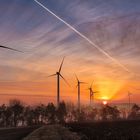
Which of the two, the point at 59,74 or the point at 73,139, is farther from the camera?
the point at 59,74

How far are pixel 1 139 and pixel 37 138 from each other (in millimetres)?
7218

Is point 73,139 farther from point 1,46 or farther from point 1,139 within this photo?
point 1,46

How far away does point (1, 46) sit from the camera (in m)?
71.4

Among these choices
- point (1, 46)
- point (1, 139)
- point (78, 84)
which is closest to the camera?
point (1, 139)

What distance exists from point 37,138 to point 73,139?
5.71 m

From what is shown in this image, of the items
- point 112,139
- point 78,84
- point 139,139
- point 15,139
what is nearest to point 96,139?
point 112,139

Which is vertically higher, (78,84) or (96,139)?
(78,84)

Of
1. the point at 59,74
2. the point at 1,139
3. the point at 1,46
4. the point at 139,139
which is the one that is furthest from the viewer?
the point at 59,74

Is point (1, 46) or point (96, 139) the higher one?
point (1, 46)

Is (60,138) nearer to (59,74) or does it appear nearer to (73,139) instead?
(73,139)

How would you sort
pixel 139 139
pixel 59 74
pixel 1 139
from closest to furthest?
pixel 139 139, pixel 1 139, pixel 59 74

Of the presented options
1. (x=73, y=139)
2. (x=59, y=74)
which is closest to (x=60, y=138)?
(x=73, y=139)

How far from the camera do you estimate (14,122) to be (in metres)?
200

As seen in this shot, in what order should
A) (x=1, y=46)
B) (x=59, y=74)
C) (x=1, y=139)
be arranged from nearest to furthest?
(x=1, y=139) < (x=1, y=46) < (x=59, y=74)
